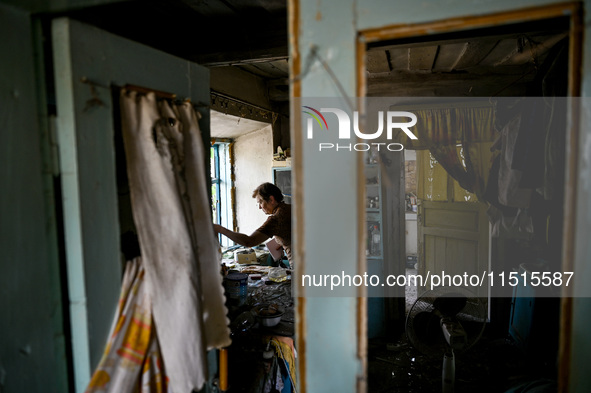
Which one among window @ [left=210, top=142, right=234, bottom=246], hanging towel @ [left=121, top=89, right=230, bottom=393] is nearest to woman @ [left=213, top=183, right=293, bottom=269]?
window @ [left=210, top=142, right=234, bottom=246]

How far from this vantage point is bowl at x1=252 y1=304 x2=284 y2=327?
2.89 metres

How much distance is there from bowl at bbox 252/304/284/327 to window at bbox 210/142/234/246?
3382mm

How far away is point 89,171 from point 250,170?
15.7 feet

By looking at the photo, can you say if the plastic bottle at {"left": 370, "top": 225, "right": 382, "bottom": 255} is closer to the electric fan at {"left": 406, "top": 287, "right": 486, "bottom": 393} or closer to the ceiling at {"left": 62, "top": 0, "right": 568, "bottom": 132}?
the electric fan at {"left": 406, "top": 287, "right": 486, "bottom": 393}

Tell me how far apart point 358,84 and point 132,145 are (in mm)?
1016

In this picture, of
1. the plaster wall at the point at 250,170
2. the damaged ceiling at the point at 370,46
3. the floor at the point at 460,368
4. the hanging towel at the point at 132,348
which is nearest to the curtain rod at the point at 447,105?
the damaged ceiling at the point at 370,46

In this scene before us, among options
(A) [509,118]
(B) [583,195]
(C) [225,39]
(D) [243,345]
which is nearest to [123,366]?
(D) [243,345]

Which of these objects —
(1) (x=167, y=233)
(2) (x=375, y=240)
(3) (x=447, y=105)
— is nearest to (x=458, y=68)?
(3) (x=447, y=105)

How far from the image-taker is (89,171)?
1.43 meters

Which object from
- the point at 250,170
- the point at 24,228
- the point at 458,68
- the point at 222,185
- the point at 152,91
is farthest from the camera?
the point at 222,185

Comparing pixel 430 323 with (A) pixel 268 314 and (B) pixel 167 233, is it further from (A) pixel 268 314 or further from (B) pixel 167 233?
(B) pixel 167 233

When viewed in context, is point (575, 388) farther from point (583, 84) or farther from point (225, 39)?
point (225, 39)

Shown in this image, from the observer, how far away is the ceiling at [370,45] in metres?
2.10

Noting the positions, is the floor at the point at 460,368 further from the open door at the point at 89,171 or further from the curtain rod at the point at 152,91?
the curtain rod at the point at 152,91
